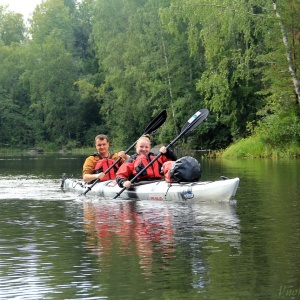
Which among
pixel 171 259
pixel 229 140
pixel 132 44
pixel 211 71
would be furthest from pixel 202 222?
pixel 132 44

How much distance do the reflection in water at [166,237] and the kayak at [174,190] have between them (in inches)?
11.2

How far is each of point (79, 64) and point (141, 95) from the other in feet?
49.3

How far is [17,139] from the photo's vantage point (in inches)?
2635

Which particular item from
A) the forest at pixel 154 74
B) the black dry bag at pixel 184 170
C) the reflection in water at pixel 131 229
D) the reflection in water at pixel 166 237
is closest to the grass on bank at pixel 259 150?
the forest at pixel 154 74

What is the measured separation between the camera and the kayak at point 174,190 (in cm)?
1339

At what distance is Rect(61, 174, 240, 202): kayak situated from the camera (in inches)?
527

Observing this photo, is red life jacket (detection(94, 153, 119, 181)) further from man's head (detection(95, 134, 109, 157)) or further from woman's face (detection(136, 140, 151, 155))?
woman's face (detection(136, 140, 151, 155))

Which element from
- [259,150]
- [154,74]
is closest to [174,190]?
[259,150]

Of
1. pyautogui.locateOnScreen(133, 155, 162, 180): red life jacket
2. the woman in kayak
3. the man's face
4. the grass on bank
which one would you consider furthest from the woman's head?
the grass on bank

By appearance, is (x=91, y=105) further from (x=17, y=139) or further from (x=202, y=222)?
(x=202, y=222)

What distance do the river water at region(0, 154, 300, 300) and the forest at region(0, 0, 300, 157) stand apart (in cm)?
1731

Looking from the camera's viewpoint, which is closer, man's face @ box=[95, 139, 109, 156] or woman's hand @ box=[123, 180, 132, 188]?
woman's hand @ box=[123, 180, 132, 188]

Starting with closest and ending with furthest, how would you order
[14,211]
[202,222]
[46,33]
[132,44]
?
[202,222]
[14,211]
[132,44]
[46,33]

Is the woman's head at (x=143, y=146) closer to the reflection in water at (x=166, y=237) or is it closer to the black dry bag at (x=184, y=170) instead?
the black dry bag at (x=184, y=170)
